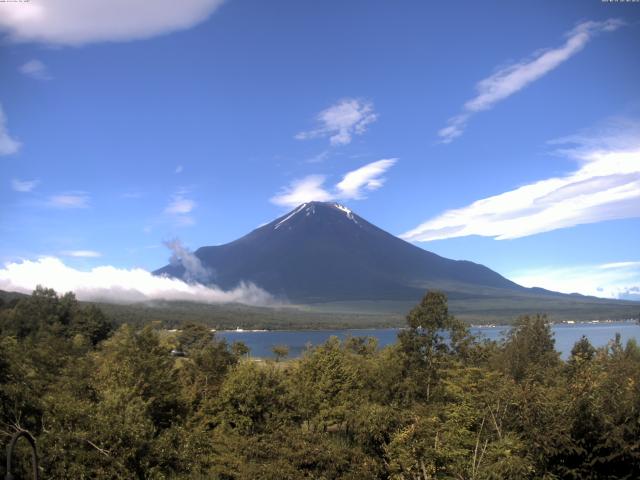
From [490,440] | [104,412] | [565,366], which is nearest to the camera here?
[104,412]

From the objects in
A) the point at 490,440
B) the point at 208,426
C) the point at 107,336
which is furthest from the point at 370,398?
the point at 107,336

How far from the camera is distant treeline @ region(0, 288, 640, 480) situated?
13672 mm

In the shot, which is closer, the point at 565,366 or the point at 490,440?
the point at 490,440

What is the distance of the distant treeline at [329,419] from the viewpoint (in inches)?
538

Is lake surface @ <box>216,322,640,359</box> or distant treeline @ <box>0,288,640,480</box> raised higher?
distant treeline @ <box>0,288,640,480</box>

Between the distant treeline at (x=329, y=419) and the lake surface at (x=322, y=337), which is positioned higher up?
the distant treeline at (x=329, y=419)

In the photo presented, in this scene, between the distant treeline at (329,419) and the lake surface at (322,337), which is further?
the lake surface at (322,337)

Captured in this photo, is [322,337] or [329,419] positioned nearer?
[329,419]

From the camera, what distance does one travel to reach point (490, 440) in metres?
16.8

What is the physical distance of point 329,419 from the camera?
23.8 meters

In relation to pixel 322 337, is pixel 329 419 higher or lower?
A: higher

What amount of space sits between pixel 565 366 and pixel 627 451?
21805 millimetres

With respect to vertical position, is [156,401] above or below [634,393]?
below

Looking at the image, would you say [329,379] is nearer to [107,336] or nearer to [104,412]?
[104,412]
